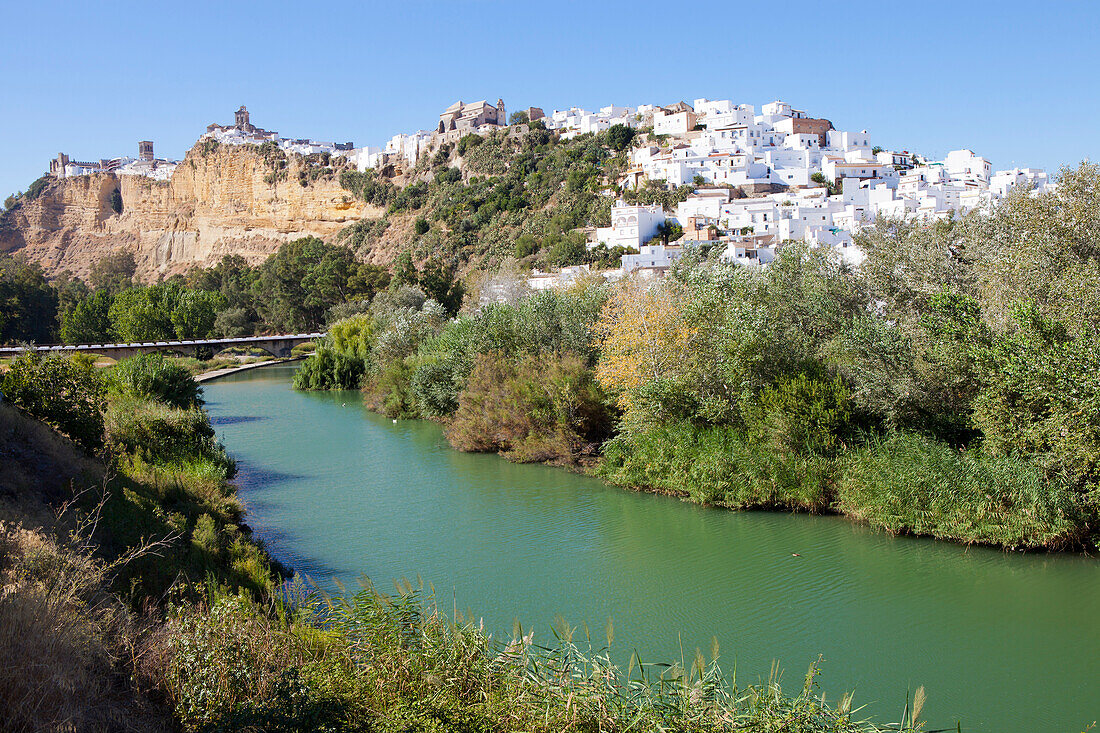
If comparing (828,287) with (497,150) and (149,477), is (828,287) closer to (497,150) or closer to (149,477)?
(149,477)

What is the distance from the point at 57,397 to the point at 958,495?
44.3 feet

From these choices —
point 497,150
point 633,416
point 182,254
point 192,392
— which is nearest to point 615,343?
Result: point 633,416

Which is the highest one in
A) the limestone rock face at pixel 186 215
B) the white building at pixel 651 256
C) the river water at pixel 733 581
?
the limestone rock face at pixel 186 215

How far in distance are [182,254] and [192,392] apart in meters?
74.4

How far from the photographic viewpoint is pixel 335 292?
53.7 meters

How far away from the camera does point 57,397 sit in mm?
A: 11562

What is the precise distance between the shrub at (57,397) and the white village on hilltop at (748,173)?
81.8ft

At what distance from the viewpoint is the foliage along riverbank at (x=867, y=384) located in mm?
10391

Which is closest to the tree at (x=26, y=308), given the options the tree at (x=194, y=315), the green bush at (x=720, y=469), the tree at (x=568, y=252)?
the tree at (x=194, y=315)

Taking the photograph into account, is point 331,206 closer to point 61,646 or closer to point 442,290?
point 442,290

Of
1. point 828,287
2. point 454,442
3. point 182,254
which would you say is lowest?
point 454,442

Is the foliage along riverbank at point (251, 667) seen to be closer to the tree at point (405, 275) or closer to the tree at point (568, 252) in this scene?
the tree at point (405, 275)

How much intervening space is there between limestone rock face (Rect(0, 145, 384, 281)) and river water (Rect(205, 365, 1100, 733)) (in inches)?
2599

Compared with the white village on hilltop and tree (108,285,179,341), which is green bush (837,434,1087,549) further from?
tree (108,285,179,341)
